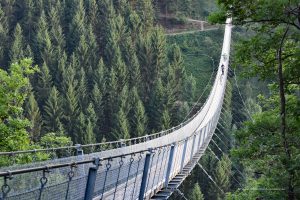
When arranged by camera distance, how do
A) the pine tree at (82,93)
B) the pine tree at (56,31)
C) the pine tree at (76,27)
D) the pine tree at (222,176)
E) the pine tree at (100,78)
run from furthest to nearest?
1. the pine tree at (76,27)
2. the pine tree at (56,31)
3. the pine tree at (100,78)
4. the pine tree at (82,93)
5. the pine tree at (222,176)

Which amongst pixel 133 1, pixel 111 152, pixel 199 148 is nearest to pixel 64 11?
pixel 133 1

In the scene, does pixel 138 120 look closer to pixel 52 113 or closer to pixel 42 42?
pixel 52 113

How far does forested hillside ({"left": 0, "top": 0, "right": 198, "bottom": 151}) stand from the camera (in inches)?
2131

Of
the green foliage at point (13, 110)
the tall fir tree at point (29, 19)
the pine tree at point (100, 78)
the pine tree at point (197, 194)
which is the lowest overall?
the pine tree at point (197, 194)

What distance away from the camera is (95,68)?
6425 centimetres

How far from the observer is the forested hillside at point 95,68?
5412 cm

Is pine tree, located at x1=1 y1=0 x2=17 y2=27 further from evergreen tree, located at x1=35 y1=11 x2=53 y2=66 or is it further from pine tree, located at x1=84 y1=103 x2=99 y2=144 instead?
pine tree, located at x1=84 y1=103 x2=99 y2=144

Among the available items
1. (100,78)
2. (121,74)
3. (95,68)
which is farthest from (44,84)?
(121,74)

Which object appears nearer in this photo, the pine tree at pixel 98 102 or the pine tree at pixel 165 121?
the pine tree at pixel 165 121

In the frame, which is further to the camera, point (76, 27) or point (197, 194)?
point (76, 27)

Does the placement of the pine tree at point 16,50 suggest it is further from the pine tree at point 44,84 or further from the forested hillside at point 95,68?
the pine tree at point 44,84

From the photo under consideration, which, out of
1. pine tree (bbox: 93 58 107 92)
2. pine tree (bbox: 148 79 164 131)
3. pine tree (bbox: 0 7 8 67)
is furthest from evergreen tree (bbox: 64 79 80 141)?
pine tree (bbox: 0 7 8 67)

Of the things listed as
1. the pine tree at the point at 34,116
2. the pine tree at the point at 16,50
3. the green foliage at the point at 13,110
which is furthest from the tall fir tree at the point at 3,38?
the green foliage at the point at 13,110

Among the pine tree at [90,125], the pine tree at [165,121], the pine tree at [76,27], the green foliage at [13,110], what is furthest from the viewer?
the pine tree at [76,27]
